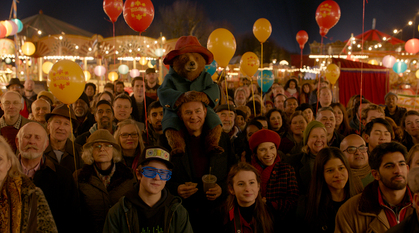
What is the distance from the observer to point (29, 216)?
5.89 ft

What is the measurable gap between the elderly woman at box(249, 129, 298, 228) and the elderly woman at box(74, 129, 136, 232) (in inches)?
44.7

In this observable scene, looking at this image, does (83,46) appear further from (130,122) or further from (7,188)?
(7,188)

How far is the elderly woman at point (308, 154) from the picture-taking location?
2.83 metres

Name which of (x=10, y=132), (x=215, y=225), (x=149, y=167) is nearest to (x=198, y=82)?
(x=149, y=167)

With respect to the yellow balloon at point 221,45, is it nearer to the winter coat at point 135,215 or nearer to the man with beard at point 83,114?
the man with beard at point 83,114

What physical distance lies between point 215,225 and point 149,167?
69 centimetres

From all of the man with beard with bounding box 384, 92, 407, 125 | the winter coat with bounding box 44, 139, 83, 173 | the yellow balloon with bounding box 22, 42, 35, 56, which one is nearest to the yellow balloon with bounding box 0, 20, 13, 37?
the yellow balloon with bounding box 22, 42, 35, 56

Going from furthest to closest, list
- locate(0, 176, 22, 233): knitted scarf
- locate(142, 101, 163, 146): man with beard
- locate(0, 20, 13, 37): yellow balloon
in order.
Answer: locate(0, 20, 13, 37): yellow balloon, locate(142, 101, 163, 146): man with beard, locate(0, 176, 22, 233): knitted scarf

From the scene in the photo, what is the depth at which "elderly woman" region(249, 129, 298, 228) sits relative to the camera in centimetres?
244

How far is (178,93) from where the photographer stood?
239cm

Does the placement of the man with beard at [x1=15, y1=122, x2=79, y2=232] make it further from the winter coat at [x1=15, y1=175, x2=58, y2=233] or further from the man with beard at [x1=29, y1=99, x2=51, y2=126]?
the man with beard at [x1=29, y1=99, x2=51, y2=126]

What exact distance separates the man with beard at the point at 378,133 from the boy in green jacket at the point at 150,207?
2.24 meters

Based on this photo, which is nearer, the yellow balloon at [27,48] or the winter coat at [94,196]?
the winter coat at [94,196]

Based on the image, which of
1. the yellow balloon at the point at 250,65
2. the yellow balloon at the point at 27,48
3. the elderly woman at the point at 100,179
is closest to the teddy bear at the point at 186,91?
Result: the elderly woman at the point at 100,179
